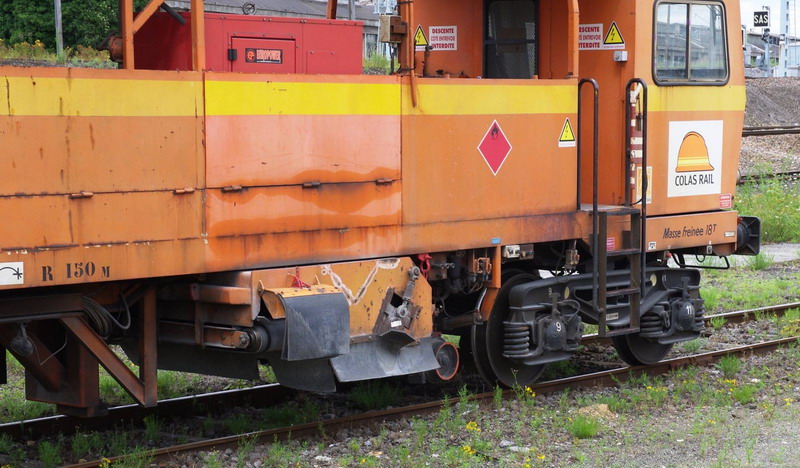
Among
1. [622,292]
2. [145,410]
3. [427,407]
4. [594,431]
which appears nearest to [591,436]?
[594,431]

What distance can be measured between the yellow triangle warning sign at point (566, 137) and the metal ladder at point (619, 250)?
0.07 meters

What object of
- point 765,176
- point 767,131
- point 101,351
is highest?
point 767,131

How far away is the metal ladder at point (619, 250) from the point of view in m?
8.34

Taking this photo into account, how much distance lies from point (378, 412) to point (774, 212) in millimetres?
13279

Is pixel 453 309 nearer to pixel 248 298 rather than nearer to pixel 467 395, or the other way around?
pixel 467 395

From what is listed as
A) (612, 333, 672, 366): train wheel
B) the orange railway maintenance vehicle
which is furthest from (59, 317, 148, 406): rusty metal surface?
(612, 333, 672, 366): train wheel

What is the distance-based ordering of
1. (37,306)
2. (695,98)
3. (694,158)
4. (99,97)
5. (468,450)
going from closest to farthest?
(99,97) < (37,306) < (468,450) < (695,98) < (694,158)

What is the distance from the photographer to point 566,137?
322 inches

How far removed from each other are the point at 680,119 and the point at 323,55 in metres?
3.53

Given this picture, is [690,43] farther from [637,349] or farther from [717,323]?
[717,323]

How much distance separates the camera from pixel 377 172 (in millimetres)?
7008

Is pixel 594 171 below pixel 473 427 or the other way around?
the other way around

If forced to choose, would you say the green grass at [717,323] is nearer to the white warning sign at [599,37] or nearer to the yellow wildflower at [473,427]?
the white warning sign at [599,37]

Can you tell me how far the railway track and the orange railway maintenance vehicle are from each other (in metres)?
0.30
